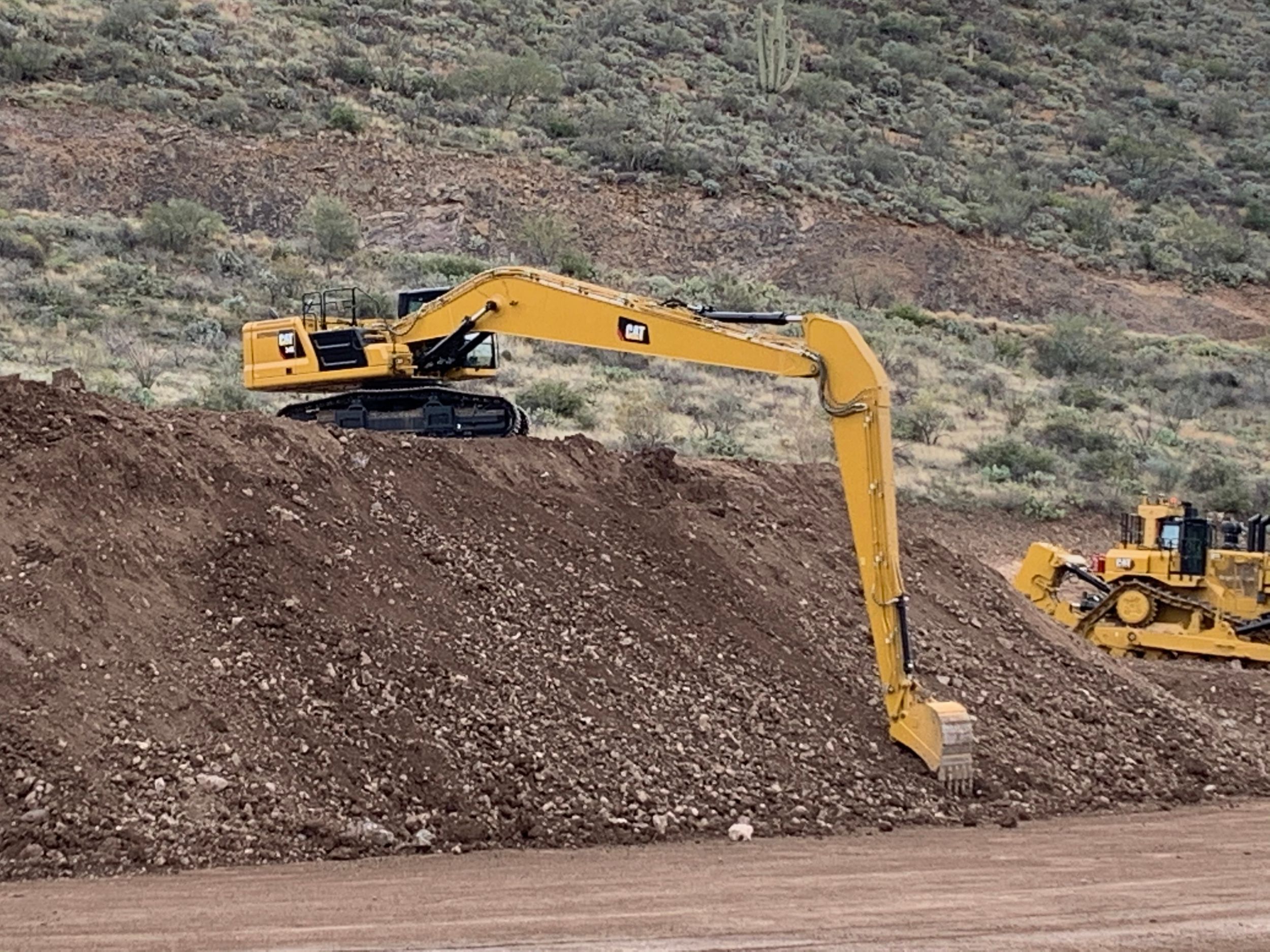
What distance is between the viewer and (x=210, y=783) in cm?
950

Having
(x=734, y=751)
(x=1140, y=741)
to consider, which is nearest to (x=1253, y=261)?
(x=1140, y=741)

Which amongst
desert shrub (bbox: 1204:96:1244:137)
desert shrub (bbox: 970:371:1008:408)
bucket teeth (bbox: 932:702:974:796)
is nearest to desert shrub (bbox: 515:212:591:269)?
desert shrub (bbox: 970:371:1008:408)

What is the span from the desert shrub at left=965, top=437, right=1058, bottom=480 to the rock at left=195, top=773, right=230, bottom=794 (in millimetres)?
21171

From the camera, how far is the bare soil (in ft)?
133

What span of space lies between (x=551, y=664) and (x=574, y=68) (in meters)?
44.2

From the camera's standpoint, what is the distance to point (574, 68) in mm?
53031

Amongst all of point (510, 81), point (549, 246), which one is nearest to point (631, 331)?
point (549, 246)

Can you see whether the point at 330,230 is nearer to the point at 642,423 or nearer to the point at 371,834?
the point at 642,423

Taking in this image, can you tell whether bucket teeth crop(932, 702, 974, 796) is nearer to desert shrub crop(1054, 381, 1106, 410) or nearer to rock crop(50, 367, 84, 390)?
rock crop(50, 367, 84, 390)

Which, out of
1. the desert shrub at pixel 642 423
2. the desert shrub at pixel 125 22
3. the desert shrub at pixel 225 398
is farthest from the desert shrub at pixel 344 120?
the desert shrub at pixel 225 398

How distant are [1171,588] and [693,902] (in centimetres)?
1316

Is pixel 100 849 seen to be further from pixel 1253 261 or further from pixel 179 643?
pixel 1253 261

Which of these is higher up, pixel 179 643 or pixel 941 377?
pixel 179 643

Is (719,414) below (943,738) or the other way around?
below
